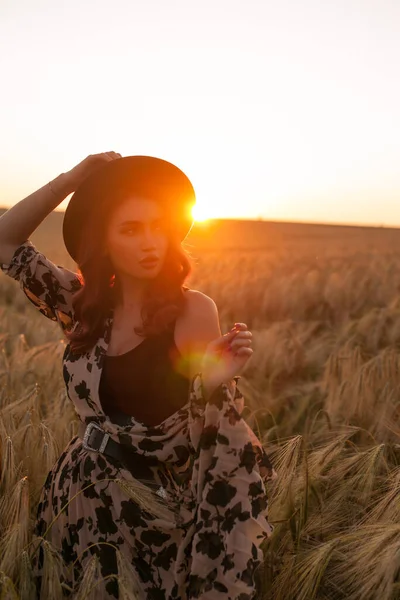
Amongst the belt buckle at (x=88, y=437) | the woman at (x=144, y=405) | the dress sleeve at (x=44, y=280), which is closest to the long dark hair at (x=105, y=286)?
the woman at (x=144, y=405)

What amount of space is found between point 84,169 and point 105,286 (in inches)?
15.1

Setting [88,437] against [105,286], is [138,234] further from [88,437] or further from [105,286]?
[88,437]

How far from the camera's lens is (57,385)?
10.8 ft

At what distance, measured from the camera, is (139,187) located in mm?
1954

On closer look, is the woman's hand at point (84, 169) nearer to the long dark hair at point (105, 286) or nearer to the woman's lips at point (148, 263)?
the long dark hair at point (105, 286)

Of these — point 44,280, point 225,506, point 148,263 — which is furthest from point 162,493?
point 44,280

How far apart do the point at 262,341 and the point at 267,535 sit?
2808mm

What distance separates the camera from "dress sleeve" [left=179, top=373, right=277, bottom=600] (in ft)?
5.25

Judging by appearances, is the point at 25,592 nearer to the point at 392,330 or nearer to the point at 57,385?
the point at 57,385

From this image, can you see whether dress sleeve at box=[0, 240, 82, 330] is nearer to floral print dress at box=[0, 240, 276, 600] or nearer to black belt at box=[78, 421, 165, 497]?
floral print dress at box=[0, 240, 276, 600]

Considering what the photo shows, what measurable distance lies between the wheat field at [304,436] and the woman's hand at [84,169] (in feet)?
2.20

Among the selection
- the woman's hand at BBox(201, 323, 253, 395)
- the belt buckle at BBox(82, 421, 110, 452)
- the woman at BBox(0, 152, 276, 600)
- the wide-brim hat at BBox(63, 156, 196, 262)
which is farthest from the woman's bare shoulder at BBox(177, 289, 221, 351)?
the belt buckle at BBox(82, 421, 110, 452)

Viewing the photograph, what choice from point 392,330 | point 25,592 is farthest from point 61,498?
point 392,330

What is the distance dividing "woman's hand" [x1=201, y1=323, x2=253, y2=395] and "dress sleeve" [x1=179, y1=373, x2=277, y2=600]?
0.08 ft
